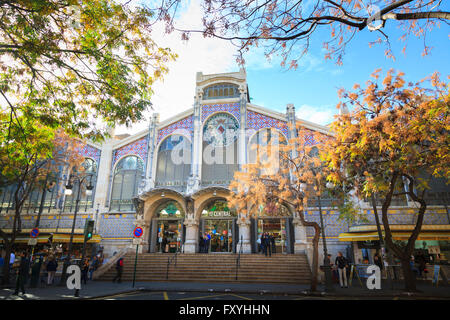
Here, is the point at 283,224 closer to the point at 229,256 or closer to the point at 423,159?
the point at 229,256

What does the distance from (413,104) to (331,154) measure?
3893mm

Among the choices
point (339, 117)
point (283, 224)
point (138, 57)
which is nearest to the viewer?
point (138, 57)

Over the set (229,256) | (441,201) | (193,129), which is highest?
(193,129)

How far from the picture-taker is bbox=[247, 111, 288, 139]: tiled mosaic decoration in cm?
2364

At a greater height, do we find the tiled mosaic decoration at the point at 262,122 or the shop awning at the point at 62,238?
the tiled mosaic decoration at the point at 262,122

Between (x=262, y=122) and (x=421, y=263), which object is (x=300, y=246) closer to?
(x=421, y=263)

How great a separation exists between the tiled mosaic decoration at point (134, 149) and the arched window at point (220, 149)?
569cm

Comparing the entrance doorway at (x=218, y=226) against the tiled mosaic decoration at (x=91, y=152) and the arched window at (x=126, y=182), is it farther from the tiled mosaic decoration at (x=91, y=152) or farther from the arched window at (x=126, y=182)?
the tiled mosaic decoration at (x=91, y=152)

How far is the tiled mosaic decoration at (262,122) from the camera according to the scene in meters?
23.6

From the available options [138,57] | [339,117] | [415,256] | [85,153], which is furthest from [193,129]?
[415,256]

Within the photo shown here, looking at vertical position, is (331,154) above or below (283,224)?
above

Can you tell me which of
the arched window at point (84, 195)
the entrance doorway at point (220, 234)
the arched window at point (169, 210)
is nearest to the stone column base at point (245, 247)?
the entrance doorway at point (220, 234)

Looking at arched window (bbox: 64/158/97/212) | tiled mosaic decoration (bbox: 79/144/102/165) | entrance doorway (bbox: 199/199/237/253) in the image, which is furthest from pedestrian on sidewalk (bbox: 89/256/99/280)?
tiled mosaic decoration (bbox: 79/144/102/165)

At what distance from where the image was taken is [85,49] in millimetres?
8055
